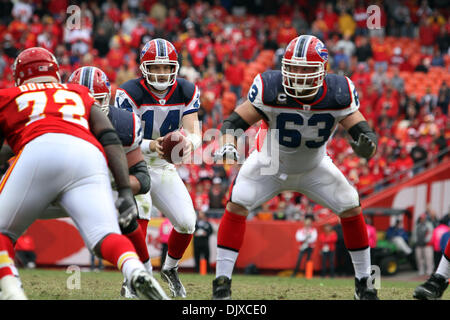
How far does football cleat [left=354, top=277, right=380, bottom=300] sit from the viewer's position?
567 cm

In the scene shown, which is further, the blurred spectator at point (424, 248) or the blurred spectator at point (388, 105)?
the blurred spectator at point (388, 105)

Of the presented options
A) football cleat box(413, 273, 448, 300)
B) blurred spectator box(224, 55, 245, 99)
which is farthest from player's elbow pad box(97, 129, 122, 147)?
blurred spectator box(224, 55, 245, 99)

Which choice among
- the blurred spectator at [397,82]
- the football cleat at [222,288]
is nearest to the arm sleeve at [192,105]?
the football cleat at [222,288]

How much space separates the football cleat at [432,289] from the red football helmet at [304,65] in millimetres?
1830

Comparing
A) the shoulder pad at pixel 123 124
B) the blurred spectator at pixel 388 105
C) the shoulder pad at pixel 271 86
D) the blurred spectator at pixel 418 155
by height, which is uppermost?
the shoulder pad at pixel 271 86

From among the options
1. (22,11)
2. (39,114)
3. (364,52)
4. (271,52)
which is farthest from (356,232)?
(22,11)

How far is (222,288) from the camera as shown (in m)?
5.53

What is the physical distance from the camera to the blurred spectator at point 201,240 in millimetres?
13414

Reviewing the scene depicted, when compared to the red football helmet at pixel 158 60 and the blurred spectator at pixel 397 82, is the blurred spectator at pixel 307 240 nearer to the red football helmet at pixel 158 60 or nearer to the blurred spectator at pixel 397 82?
the blurred spectator at pixel 397 82

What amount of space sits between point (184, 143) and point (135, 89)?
0.88 meters

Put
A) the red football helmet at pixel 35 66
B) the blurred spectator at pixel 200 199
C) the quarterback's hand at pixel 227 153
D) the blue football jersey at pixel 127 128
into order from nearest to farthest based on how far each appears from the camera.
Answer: the red football helmet at pixel 35 66, the blue football jersey at pixel 127 128, the quarterback's hand at pixel 227 153, the blurred spectator at pixel 200 199

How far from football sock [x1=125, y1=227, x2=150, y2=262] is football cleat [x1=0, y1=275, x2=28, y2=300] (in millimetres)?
1529
